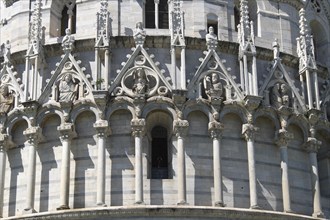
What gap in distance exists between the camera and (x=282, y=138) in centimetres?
2175

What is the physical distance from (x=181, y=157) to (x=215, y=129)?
4.35ft

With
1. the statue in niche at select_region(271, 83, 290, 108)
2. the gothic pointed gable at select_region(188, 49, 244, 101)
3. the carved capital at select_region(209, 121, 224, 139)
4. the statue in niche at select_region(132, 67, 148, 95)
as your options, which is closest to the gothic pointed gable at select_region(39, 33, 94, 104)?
the statue in niche at select_region(132, 67, 148, 95)

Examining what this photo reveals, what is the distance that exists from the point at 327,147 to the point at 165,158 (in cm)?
550

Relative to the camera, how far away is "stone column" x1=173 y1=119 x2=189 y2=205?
66.3 feet

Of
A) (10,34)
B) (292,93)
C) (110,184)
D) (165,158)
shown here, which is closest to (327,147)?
(292,93)

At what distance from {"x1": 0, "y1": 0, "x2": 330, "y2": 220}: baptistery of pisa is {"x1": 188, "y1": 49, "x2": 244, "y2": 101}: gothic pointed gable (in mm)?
33

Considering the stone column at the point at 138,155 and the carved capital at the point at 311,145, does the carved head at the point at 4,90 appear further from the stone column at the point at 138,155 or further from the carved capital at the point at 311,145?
the carved capital at the point at 311,145

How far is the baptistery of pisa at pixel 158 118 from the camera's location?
20578 millimetres

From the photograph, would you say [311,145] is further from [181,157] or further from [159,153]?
[159,153]

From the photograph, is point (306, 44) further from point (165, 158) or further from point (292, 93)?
point (165, 158)

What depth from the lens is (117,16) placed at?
74.5ft

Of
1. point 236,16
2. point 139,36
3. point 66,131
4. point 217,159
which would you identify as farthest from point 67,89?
point 236,16

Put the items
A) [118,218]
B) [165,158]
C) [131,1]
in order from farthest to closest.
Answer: [131,1] < [165,158] < [118,218]

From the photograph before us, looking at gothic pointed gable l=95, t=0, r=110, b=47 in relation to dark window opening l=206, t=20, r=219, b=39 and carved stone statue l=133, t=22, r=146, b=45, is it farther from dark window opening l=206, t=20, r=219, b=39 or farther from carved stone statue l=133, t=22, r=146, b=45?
dark window opening l=206, t=20, r=219, b=39
